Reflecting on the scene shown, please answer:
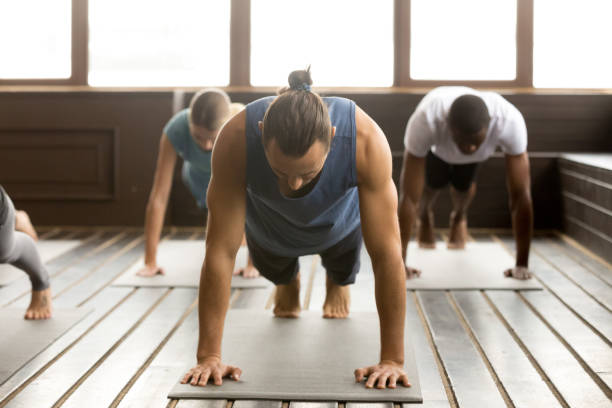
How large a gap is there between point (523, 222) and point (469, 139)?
51cm

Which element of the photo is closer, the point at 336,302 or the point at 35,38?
the point at 336,302

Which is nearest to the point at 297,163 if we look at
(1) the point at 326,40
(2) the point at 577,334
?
(2) the point at 577,334

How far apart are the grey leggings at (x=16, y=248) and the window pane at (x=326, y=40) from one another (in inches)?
107

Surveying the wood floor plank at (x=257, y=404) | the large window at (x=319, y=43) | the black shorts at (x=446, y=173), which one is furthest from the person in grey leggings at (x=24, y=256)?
the large window at (x=319, y=43)

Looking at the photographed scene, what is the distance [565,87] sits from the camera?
202 inches

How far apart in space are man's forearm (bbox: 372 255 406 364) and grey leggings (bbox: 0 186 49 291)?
1.17 metres

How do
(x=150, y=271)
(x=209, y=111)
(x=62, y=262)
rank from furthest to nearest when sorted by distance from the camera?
(x=62, y=262), (x=150, y=271), (x=209, y=111)

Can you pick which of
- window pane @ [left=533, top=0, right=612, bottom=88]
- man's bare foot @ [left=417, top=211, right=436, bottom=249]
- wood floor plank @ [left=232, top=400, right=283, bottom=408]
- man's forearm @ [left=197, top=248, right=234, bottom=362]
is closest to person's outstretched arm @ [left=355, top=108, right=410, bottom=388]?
wood floor plank @ [left=232, top=400, right=283, bottom=408]

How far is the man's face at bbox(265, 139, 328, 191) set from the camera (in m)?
1.70

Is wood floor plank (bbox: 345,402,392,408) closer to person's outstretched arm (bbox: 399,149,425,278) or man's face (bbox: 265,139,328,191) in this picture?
man's face (bbox: 265,139,328,191)

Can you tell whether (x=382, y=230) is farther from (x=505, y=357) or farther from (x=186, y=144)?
(x=186, y=144)

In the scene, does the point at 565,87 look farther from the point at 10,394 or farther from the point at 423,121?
the point at 10,394

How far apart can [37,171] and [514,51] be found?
3139 mm

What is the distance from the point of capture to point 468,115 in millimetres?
3014
